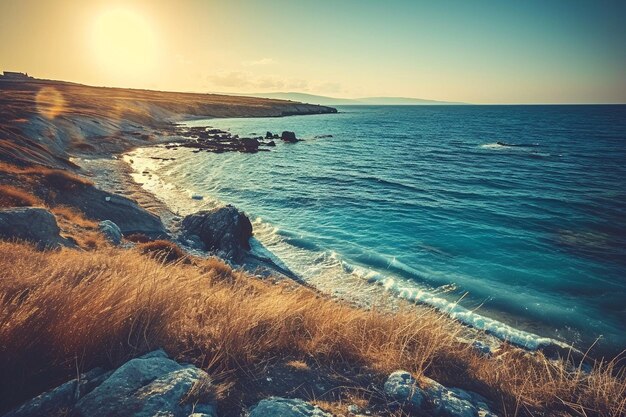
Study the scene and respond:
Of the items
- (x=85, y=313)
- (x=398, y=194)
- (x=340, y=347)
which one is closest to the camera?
(x=85, y=313)

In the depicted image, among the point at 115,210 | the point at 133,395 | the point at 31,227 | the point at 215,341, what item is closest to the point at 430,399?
A: the point at 215,341

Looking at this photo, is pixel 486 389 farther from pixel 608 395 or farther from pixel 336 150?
pixel 336 150

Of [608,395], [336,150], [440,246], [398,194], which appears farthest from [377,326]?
[336,150]

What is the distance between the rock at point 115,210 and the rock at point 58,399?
1383 centimetres

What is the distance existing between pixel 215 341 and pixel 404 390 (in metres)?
2.57

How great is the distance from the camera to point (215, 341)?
436cm

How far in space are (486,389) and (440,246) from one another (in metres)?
13.9

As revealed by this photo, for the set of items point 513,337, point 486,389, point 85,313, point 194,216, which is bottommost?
point 513,337

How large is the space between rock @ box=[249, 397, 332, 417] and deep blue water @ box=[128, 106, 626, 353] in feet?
33.0

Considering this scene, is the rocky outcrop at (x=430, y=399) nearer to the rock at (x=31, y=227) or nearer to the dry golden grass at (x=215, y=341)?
the dry golden grass at (x=215, y=341)

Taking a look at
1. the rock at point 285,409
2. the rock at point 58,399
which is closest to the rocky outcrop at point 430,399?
the rock at point 285,409

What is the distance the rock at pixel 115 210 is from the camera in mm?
16141

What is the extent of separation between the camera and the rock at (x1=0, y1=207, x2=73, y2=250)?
8.56 metres

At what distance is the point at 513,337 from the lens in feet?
34.8
